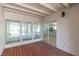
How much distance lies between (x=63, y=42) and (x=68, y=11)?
6.43 feet

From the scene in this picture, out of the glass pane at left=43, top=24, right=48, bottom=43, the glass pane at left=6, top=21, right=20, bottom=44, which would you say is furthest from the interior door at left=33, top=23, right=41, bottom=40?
the glass pane at left=6, top=21, right=20, bottom=44

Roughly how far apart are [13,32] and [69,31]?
13.0 feet

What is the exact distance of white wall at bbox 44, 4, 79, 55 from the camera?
4008 mm

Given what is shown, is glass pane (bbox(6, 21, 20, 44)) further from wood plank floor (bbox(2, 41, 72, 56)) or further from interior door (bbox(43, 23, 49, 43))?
interior door (bbox(43, 23, 49, 43))

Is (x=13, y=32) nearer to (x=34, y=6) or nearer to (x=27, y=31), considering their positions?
(x=27, y=31)

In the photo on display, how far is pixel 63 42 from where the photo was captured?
16.3 feet

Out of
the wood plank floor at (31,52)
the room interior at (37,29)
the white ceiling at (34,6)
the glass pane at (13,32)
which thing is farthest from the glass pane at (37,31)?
the white ceiling at (34,6)

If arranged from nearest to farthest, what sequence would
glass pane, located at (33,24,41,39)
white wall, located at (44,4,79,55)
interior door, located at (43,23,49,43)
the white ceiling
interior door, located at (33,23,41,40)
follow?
the white ceiling → white wall, located at (44,4,79,55) → interior door, located at (43,23,49,43) → interior door, located at (33,23,41,40) → glass pane, located at (33,24,41,39)

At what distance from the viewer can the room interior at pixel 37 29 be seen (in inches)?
162

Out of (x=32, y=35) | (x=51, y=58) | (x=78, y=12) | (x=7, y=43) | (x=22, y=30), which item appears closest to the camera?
(x=51, y=58)

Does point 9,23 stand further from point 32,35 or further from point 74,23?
point 74,23

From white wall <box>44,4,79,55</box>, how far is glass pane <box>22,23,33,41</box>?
9.11 feet

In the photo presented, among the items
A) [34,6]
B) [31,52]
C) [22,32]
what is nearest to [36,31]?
[22,32]

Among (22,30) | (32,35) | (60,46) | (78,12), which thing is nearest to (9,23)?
(22,30)
